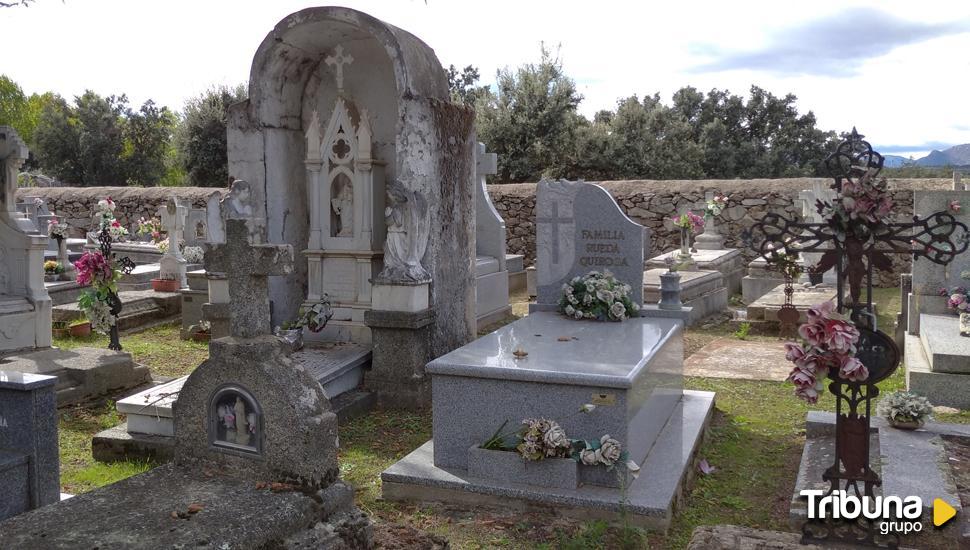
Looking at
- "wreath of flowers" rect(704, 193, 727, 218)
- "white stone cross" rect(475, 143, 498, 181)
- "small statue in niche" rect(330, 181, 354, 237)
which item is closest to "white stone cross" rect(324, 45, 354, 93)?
"small statue in niche" rect(330, 181, 354, 237)

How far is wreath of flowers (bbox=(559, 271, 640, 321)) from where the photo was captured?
23.6 ft

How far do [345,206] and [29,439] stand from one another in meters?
4.42

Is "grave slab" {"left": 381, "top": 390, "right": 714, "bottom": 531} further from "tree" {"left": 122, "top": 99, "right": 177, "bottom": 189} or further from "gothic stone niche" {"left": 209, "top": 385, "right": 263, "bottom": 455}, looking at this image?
"tree" {"left": 122, "top": 99, "right": 177, "bottom": 189}

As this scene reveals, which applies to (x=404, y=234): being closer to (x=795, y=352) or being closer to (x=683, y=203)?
(x=795, y=352)

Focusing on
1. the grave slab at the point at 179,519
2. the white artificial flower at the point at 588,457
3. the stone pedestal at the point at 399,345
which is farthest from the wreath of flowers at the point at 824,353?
the stone pedestal at the point at 399,345

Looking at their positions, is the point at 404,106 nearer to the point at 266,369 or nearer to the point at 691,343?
the point at 266,369

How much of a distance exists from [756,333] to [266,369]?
329 inches

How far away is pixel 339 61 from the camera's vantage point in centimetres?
816

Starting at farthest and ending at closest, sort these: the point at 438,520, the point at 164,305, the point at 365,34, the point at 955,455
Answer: the point at 164,305 < the point at 365,34 < the point at 955,455 < the point at 438,520

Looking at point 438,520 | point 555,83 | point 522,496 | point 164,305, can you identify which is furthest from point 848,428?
point 555,83

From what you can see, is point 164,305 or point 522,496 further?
point 164,305

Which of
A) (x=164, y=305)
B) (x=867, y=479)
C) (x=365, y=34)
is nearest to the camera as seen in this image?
(x=867, y=479)

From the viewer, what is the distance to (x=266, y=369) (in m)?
3.89

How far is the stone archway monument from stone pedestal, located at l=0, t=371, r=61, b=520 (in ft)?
12.0
